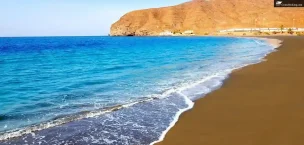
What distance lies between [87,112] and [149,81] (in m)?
7.37

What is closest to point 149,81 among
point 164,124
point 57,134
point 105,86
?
point 105,86

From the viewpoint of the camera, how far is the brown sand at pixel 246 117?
711 cm

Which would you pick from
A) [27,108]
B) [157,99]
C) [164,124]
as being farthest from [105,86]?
[164,124]

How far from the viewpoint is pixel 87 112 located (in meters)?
10.3

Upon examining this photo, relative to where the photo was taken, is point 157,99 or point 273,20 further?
point 273,20

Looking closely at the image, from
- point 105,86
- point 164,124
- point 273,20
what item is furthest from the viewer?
point 273,20

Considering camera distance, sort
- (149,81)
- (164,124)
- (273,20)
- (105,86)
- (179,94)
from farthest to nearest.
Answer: (273,20) → (149,81) → (105,86) → (179,94) → (164,124)

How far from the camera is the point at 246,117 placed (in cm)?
895

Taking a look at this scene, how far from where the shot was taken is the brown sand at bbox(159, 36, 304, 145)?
23.3 ft

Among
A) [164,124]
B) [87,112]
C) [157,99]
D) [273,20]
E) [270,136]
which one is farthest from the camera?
[273,20]

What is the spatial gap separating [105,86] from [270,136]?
1011cm

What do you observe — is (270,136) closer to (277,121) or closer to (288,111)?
(277,121)

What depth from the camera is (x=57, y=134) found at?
7.88 meters

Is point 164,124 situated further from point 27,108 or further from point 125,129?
point 27,108
